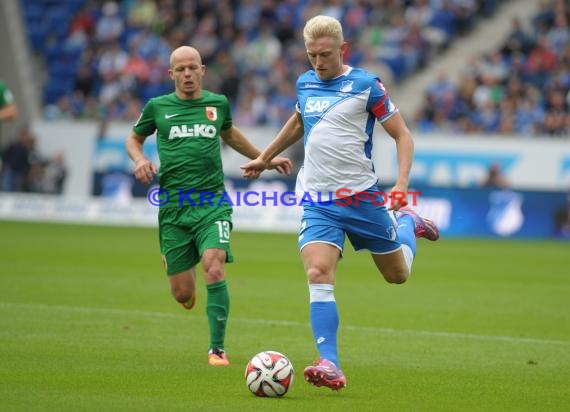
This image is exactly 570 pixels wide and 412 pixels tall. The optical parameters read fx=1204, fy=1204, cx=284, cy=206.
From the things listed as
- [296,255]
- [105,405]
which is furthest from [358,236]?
[296,255]

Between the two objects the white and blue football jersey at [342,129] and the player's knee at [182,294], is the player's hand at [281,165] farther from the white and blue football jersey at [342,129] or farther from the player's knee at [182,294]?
the player's knee at [182,294]

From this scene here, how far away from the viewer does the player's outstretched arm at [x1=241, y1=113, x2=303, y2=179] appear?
9133 mm

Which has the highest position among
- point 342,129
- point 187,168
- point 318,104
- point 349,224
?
point 318,104

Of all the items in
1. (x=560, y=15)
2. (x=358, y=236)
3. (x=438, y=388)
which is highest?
(x=560, y=15)

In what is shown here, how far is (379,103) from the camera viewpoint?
28.3 feet

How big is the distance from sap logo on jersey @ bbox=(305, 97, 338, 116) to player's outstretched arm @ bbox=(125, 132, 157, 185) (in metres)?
1.43

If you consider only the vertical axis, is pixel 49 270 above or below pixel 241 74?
below

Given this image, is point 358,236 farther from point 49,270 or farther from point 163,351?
point 49,270

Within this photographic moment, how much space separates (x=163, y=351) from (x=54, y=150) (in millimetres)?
24597

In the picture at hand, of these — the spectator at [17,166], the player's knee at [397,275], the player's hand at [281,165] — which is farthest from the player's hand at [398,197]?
the spectator at [17,166]

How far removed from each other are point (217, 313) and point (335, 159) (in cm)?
184

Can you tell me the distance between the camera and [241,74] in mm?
34156

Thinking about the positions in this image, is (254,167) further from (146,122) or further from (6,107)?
(6,107)

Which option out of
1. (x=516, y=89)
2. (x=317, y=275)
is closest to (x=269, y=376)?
(x=317, y=275)
